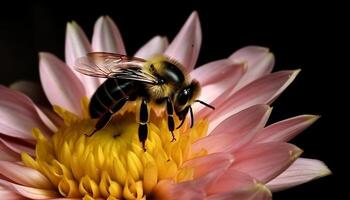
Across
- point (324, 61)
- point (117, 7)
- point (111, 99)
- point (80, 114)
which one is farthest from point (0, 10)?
point (324, 61)

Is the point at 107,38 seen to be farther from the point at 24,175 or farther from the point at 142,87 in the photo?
the point at 24,175

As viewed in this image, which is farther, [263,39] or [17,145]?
[263,39]

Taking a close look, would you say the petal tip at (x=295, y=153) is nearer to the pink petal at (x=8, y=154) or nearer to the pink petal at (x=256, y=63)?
the pink petal at (x=256, y=63)

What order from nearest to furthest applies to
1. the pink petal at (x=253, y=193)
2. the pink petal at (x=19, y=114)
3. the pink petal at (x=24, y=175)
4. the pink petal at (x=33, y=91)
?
the pink petal at (x=253, y=193) < the pink petal at (x=24, y=175) < the pink petal at (x=19, y=114) < the pink petal at (x=33, y=91)

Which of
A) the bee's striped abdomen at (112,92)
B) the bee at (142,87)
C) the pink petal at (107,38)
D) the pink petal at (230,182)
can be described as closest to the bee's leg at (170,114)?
the bee at (142,87)

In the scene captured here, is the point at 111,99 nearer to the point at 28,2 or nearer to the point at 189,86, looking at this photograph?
the point at 189,86

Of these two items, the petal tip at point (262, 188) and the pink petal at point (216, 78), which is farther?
the pink petal at point (216, 78)

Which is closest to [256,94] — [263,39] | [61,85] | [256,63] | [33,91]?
[256,63]
